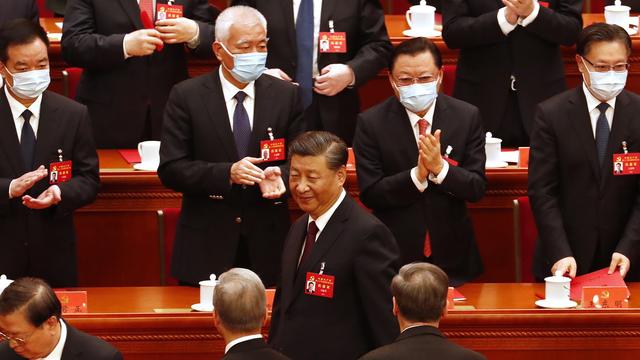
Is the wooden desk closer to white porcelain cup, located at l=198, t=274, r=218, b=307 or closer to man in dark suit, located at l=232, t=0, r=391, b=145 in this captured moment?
white porcelain cup, located at l=198, t=274, r=218, b=307

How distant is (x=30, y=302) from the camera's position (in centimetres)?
386

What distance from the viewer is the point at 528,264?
206 inches

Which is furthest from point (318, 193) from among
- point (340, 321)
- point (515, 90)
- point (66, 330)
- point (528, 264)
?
point (515, 90)

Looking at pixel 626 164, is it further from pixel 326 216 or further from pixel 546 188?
pixel 326 216

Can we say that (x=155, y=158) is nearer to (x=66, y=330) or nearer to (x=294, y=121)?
(x=294, y=121)

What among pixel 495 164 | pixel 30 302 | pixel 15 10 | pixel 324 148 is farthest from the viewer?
pixel 15 10

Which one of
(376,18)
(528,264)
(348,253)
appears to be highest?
(376,18)

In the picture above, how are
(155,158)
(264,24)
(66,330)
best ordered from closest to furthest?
(66,330), (264,24), (155,158)

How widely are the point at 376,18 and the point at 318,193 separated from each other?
169cm

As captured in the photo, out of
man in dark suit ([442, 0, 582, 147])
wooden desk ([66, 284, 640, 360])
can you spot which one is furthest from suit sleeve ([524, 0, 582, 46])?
wooden desk ([66, 284, 640, 360])

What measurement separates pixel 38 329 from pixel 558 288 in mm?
1593

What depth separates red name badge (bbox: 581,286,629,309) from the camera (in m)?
4.55

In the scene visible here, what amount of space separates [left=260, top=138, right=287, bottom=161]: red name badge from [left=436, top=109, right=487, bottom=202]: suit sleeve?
0.49 meters

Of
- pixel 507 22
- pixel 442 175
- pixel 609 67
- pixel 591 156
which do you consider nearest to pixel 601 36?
pixel 609 67
